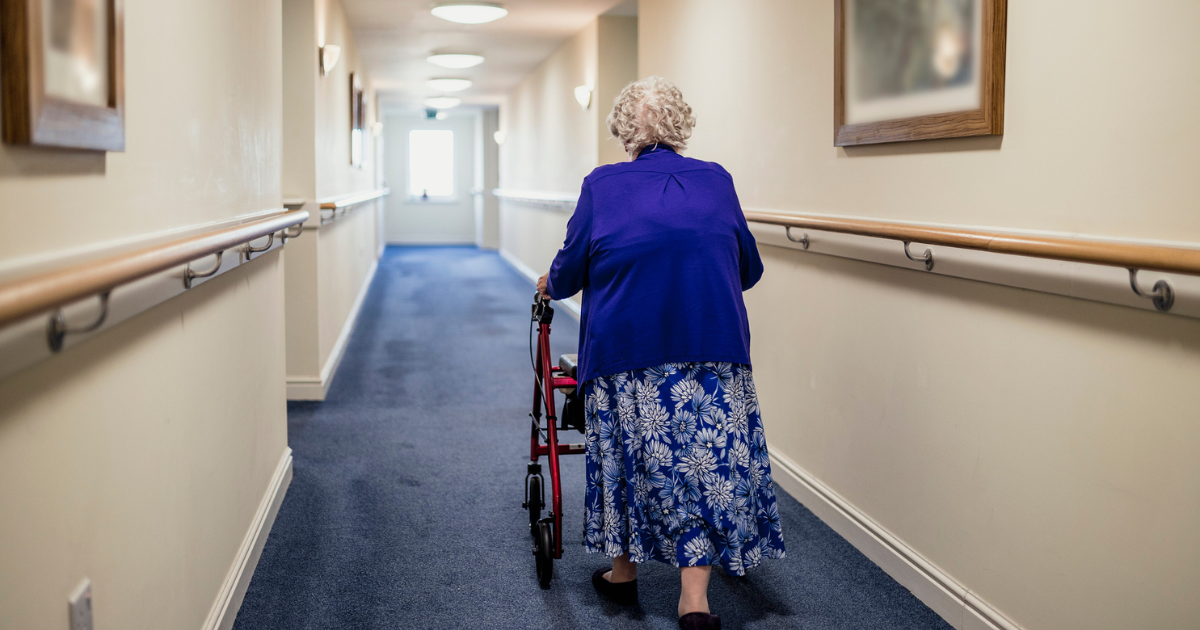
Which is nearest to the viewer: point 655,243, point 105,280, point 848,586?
point 105,280

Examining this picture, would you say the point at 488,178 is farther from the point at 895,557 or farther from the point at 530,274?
the point at 895,557

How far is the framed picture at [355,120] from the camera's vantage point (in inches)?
310

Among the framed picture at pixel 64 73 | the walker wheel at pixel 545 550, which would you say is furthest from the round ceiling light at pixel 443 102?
the framed picture at pixel 64 73

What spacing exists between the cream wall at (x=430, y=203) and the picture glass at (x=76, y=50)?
18680 millimetres

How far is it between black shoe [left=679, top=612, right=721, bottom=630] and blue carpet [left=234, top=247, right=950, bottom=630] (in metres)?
0.17

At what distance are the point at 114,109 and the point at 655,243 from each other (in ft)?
4.27

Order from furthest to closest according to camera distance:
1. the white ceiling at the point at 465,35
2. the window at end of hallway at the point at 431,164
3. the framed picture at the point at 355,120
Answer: the window at end of hallway at the point at 431,164 < the framed picture at the point at 355,120 < the white ceiling at the point at 465,35

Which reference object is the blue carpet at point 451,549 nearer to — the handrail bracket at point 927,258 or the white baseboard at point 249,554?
the white baseboard at point 249,554

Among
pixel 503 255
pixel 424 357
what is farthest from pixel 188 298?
pixel 503 255

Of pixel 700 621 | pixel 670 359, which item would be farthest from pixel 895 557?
pixel 670 359

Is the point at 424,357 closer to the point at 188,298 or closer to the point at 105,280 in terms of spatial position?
the point at 188,298

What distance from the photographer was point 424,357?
6.66 m

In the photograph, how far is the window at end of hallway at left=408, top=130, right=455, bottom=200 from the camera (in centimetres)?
1995

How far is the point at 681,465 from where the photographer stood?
2.43 metres
